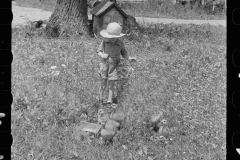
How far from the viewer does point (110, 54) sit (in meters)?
5.09

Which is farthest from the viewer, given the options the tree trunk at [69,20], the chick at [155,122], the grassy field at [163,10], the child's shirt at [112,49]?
the grassy field at [163,10]

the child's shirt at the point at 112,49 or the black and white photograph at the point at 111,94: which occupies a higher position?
the child's shirt at the point at 112,49

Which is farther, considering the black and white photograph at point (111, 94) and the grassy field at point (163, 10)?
the grassy field at point (163, 10)

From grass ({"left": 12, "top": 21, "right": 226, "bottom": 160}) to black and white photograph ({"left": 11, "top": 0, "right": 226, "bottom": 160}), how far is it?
1cm

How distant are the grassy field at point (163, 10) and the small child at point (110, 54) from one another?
15159mm

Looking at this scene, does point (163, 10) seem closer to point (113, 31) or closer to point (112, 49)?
point (112, 49)

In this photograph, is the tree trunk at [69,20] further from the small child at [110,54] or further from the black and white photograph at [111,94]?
the small child at [110,54]

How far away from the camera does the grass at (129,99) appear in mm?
3875

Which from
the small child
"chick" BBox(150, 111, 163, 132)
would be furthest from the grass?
the small child

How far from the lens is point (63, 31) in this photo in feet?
33.1

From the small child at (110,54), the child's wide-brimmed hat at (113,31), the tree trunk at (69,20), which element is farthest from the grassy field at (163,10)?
the child's wide-brimmed hat at (113,31)

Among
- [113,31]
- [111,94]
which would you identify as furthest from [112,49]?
[111,94]
